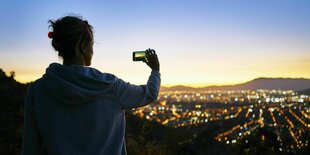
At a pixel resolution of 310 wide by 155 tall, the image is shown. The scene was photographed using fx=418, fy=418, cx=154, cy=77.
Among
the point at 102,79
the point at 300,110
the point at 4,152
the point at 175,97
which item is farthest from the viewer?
the point at 175,97

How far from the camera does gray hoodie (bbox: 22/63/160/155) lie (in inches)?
70.4

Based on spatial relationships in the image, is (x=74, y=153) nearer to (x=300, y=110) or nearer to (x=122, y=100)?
(x=122, y=100)

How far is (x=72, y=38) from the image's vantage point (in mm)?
1814

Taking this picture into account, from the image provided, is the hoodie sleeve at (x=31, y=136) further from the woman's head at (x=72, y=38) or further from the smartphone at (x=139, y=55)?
the smartphone at (x=139, y=55)

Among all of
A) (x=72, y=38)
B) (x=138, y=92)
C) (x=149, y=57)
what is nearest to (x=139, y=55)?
(x=149, y=57)

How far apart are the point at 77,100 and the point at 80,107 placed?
0.05 meters

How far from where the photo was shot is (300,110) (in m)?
83.0

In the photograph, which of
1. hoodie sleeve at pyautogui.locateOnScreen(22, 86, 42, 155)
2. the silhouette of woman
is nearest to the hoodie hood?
the silhouette of woman

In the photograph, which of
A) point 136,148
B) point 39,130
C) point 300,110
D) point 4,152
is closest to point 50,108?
point 39,130

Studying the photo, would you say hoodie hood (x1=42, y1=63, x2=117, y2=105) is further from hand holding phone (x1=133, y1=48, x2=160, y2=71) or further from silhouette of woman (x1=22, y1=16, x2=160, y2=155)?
hand holding phone (x1=133, y1=48, x2=160, y2=71)

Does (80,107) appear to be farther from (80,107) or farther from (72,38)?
(72,38)

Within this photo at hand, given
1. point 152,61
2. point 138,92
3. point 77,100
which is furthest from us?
point 152,61

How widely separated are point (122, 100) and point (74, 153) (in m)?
0.31

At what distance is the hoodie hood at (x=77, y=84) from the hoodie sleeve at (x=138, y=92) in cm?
7
